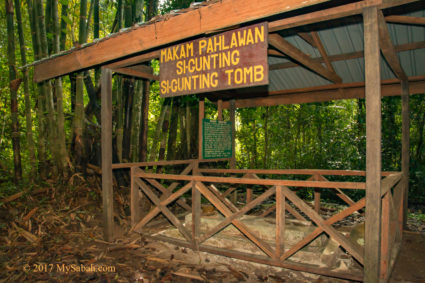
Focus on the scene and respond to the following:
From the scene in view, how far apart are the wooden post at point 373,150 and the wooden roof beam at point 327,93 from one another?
3.38 metres

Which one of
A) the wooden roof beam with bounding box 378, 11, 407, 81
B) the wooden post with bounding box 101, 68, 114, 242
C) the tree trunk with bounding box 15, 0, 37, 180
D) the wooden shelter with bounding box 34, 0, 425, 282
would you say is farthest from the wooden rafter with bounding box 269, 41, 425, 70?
the tree trunk with bounding box 15, 0, 37, 180

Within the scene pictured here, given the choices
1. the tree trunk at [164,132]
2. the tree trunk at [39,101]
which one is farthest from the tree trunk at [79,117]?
the tree trunk at [164,132]

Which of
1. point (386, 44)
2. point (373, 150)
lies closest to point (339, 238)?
point (373, 150)

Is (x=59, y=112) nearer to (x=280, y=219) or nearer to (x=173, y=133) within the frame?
(x=173, y=133)

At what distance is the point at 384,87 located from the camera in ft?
19.9

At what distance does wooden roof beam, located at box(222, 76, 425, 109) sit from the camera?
5.75 metres

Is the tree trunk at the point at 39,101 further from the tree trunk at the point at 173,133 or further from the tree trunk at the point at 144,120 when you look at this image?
the tree trunk at the point at 173,133

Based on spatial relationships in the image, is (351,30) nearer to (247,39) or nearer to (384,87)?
(247,39)

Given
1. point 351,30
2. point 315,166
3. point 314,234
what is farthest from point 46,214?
point 315,166

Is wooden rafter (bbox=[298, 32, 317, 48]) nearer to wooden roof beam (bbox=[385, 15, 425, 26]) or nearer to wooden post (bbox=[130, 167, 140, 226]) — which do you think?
wooden roof beam (bbox=[385, 15, 425, 26])

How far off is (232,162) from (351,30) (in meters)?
3.97

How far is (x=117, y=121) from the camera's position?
6.99 metres

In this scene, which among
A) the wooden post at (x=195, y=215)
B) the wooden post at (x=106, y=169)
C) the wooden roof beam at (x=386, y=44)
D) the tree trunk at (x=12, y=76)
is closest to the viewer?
the wooden roof beam at (x=386, y=44)

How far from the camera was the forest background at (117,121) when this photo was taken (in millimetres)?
5977
